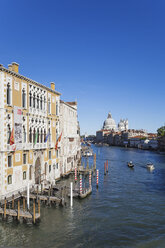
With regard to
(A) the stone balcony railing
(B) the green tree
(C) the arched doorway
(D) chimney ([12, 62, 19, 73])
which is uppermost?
(D) chimney ([12, 62, 19, 73])

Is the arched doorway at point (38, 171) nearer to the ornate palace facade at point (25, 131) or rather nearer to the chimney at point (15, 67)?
the ornate palace facade at point (25, 131)

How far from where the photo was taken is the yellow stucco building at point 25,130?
65.6 ft

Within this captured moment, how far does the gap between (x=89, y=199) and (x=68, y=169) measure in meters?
12.7

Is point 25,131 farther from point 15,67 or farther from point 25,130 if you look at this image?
point 15,67

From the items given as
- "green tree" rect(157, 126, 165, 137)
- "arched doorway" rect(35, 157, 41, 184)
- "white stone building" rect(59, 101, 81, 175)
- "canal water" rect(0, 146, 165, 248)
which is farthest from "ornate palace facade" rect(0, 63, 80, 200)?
"green tree" rect(157, 126, 165, 137)

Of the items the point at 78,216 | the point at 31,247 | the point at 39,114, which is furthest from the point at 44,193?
the point at 31,247

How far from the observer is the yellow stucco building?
65.6 ft

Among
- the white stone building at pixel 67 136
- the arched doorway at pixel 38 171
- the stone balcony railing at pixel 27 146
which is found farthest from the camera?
the white stone building at pixel 67 136

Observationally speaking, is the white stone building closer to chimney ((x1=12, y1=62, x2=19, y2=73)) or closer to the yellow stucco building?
the yellow stucco building

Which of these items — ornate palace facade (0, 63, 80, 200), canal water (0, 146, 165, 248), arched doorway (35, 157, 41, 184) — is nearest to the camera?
canal water (0, 146, 165, 248)

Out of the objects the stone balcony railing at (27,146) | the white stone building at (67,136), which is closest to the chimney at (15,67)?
the stone balcony railing at (27,146)

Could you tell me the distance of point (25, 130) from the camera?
75.2ft

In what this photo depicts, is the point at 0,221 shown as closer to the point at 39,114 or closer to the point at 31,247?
the point at 31,247

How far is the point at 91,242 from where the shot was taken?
15.1 meters
